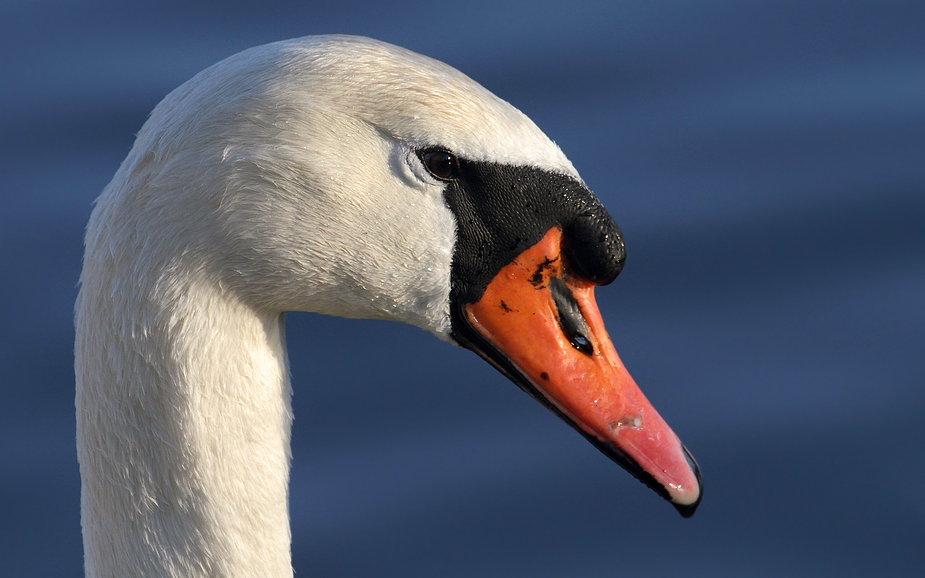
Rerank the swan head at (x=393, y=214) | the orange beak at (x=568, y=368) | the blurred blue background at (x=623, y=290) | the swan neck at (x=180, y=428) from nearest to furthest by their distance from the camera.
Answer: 1. the swan head at (x=393, y=214)
2. the swan neck at (x=180, y=428)
3. the orange beak at (x=568, y=368)
4. the blurred blue background at (x=623, y=290)

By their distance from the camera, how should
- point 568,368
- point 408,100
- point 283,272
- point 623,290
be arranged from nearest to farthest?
point 408,100
point 283,272
point 568,368
point 623,290

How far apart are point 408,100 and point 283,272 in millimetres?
508

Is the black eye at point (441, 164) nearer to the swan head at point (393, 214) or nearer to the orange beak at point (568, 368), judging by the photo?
the swan head at point (393, 214)

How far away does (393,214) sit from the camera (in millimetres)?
2936

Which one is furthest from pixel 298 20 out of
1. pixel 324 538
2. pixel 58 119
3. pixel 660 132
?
pixel 324 538

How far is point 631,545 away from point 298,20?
3385mm

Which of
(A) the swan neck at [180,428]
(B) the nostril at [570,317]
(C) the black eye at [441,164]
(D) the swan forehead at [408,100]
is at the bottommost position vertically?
(A) the swan neck at [180,428]

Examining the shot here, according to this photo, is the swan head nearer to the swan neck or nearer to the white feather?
the white feather

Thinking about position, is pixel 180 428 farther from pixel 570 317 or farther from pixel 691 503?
pixel 691 503

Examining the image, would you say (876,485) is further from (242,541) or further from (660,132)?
(242,541)

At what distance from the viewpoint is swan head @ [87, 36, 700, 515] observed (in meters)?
2.81

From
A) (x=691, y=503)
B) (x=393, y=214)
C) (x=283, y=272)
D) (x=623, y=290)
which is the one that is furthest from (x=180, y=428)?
(x=623, y=290)

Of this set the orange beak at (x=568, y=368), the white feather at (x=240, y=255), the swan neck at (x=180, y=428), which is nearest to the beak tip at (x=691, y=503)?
the orange beak at (x=568, y=368)

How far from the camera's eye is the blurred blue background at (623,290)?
492cm
